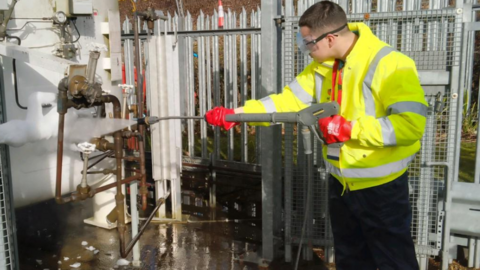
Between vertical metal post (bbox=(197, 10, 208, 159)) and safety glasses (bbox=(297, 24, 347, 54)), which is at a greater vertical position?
safety glasses (bbox=(297, 24, 347, 54))

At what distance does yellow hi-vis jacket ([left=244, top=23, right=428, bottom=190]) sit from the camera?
2.86m

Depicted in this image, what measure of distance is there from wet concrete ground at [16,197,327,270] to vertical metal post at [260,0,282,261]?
322mm

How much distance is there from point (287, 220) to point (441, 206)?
1325 millimetres

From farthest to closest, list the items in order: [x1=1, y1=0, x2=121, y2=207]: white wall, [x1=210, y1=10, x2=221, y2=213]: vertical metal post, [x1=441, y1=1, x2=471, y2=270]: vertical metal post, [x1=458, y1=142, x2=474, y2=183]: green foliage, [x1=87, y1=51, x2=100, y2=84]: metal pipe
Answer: [x1=210, y1=10, x2=221, y2=213]: vertical metal post
[x1=458, y1=142, x2=474, y2=183]: green foliage
[x1=1, y1=0, x2=121, y2=207]: white wall
[x1=441, y1=1, x2=471, y2=270]: vertical metal post
[x1=87, y1=51, x2=100, y2=84]: metal pipe

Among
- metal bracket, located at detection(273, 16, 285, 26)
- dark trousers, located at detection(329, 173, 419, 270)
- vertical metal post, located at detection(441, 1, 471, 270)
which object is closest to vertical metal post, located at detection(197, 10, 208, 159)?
metal bracket, located at detection(273, 16, 285, 26)

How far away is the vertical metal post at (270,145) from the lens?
4328 millimetres

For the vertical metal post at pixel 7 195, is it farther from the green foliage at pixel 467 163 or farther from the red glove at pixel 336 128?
the green foliage at pixel 467 163

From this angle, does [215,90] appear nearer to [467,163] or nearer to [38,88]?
[38,88]

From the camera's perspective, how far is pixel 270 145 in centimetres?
446

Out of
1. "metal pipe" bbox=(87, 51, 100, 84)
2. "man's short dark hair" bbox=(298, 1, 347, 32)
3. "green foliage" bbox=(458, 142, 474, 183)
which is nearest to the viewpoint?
"man's short dark hair" bbox=(298, 1, 347, 32)

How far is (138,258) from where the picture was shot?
4648 millimetres

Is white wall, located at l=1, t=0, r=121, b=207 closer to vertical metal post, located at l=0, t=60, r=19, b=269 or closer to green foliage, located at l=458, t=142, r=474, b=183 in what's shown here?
vertical metal post, located at l=0, t=60, r=19, b=269

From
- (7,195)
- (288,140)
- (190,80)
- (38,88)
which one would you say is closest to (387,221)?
(288,140)

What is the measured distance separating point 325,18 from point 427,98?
4.75 ft
